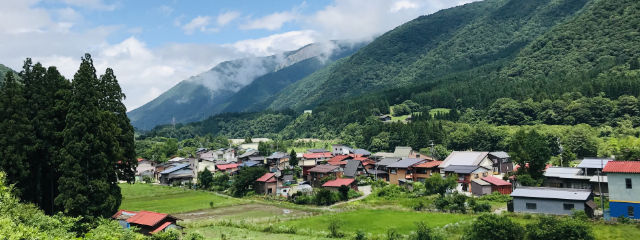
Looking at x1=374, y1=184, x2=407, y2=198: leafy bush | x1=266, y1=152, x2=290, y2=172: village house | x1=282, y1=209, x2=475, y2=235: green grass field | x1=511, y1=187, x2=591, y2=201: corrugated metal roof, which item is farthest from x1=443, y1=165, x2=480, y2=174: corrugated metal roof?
x1=266, y1=152, x2=290, y2=172: village house

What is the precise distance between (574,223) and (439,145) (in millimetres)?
50065

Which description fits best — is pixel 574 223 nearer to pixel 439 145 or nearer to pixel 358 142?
pixel 439 145

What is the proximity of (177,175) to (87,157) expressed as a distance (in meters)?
42.3

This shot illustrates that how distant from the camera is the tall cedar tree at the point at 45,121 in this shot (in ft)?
82.2

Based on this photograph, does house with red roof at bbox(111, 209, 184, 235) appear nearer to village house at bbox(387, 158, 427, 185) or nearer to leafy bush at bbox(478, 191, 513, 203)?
leafy bush at bbox(478, 191, 513, 203)

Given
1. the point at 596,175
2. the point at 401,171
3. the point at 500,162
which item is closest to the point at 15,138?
the point at 401,171

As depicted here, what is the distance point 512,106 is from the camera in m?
83.9

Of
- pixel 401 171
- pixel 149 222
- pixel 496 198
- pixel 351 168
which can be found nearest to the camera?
pixel 149 222

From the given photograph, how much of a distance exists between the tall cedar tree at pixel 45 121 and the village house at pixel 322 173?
31659mm

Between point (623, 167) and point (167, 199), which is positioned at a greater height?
point (623, 167)

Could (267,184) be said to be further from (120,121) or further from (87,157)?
(87,157)

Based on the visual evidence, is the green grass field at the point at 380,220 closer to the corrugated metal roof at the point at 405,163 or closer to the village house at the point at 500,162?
the corrugated metal roof at the point at 405,163

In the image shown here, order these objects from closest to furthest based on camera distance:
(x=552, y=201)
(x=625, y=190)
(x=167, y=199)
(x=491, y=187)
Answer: (x=625, y=190)
(x=552, y=201)
(x=491, y=187)
(x=167, y=199)

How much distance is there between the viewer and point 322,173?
54094mm
